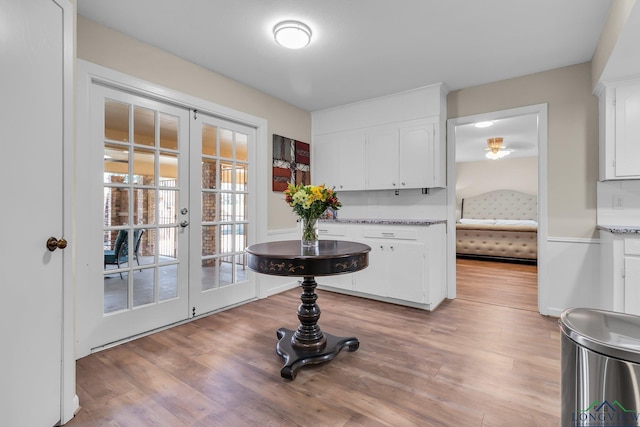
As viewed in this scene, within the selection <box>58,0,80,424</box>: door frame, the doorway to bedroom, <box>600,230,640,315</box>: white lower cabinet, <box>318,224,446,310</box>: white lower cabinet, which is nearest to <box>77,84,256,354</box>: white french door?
<box>58,0,80,424</box>: door frame

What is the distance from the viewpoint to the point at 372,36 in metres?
2.42

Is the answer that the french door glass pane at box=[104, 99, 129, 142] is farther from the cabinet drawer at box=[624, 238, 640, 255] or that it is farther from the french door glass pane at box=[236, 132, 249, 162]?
the cabinet drawer at box=[624, 238, 640, 255]

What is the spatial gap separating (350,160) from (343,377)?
271 centimetres

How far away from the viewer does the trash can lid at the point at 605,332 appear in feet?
2.72

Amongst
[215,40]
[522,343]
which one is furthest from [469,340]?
[215,40]

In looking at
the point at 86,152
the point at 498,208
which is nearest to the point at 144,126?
the point at 86,152

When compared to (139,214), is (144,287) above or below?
below

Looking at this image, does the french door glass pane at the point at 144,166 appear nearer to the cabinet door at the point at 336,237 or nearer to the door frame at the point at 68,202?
the door frame at the point at 68,202

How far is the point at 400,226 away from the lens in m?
3.32

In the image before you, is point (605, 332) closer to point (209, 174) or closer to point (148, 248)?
point (148, 248)

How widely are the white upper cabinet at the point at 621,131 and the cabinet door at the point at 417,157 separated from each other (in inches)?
55.3

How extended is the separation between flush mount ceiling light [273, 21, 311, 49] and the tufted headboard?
7.11m

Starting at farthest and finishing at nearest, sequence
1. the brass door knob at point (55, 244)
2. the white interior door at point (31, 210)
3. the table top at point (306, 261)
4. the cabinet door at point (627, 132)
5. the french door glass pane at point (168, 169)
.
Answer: the french door glass pane at point (168, 169) → the cabinet door at point (627, 132) → the table top at point (306, 261) → the brass door knob at point (55, 244) → the white interior door at point (31, 210)

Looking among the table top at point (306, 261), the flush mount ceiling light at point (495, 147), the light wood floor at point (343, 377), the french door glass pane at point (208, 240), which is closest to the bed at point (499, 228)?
the flush mount ceiling light at point (495, 147)
